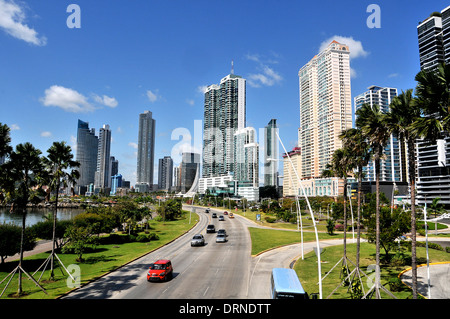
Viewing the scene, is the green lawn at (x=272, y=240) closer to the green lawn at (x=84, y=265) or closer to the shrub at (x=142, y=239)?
the green lawn at (x=84, y=265)

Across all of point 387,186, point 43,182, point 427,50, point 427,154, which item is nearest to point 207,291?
point 43,182

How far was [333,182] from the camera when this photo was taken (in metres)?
199

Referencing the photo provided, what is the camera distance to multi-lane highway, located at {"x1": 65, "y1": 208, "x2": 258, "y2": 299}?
23.5m

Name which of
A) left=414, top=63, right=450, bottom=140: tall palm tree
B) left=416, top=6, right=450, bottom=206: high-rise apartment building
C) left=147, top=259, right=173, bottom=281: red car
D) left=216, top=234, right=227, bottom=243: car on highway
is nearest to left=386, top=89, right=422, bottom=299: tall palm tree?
left=414, top=63, right=450, bottom=140: tall palm tree

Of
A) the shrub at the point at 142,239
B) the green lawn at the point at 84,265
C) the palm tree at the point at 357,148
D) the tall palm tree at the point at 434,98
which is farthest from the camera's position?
the shrub at the point at 142,239

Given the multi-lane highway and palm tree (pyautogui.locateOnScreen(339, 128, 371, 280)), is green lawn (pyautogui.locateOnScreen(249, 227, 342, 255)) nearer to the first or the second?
the multi-lane highway

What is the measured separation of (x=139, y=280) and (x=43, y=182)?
14.4m

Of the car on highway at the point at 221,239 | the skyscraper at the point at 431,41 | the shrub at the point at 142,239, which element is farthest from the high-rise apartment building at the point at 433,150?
the shrub at the point at 142,239

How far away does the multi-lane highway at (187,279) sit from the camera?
2352 centimetres

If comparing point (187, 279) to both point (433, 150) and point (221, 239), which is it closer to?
point (221, 239)

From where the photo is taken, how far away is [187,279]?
28.4 meters

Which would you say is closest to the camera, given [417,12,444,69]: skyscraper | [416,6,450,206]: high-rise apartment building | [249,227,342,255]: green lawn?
[249,227,342,255]: green lawn

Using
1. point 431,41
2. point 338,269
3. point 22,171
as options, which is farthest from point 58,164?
point 431,41
